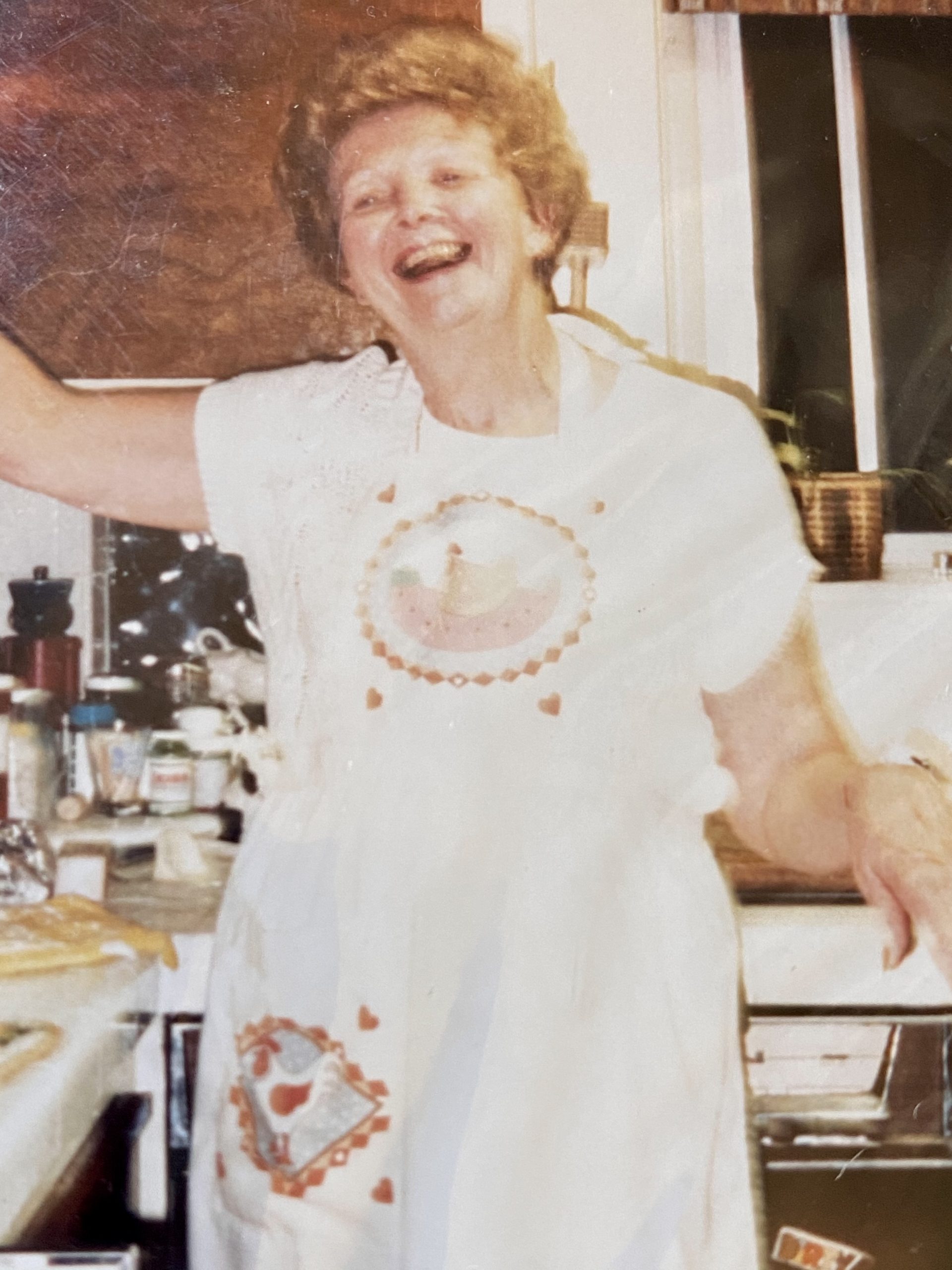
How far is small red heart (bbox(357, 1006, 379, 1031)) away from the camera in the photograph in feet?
3.66

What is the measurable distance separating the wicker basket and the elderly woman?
0.04m

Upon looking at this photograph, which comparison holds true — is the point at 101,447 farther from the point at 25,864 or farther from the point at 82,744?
the point at 25,864

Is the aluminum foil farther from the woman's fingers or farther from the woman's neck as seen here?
the woman's fingers

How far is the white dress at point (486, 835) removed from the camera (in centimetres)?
110

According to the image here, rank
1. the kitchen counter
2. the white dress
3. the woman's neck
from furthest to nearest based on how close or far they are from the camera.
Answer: the woman's neck
the white dress
the kitchen counter

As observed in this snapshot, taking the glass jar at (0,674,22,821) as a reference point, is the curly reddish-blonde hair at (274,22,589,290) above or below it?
above

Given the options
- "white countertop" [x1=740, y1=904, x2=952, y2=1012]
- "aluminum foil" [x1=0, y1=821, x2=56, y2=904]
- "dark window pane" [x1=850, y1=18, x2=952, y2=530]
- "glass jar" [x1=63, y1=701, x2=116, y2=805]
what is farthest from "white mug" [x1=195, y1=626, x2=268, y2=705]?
"dark window pane" [x1=850, y1=18, x2=952, y2=530]

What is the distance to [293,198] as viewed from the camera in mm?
1202

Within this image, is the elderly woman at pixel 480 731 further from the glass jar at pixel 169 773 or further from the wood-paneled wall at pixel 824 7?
the wood-paneled wall at pixel 824 7

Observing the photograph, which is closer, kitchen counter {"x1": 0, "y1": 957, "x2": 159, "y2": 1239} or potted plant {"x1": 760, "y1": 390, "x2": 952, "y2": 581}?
kitchen counter {"x1": 0, "y1": 957, "x2": 159, "y2": 1239}

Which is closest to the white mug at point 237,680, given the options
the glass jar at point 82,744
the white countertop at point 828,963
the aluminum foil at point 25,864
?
the glass jar at point 82,744

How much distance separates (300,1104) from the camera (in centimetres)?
111

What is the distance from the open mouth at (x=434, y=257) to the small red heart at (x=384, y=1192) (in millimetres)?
937

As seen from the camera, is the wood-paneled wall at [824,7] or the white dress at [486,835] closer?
the white dress at [486,835]
